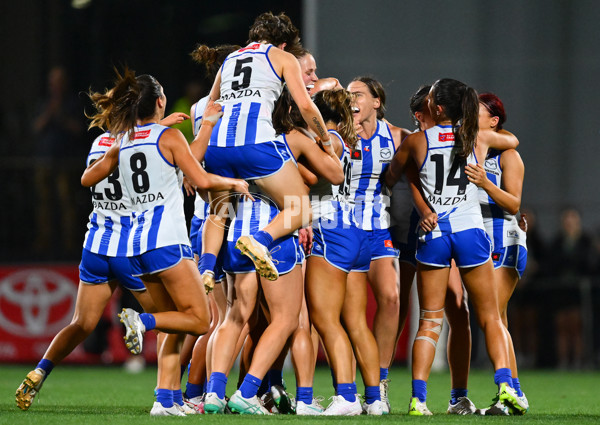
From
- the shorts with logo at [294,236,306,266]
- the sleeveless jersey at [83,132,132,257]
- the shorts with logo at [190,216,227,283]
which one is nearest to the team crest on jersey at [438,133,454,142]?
the shorts with logo at [294,236,306,266]

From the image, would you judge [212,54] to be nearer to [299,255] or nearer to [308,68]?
[308,68]

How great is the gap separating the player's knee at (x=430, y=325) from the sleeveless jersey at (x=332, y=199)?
2.67 feet

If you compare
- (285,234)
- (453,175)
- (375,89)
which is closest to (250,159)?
(285,234)

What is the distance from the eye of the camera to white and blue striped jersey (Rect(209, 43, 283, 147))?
5.87 meters

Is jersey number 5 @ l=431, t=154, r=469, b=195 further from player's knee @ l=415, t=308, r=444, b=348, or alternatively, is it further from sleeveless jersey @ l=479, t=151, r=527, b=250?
player's knee @ l=415, t=308, r=444, b=348

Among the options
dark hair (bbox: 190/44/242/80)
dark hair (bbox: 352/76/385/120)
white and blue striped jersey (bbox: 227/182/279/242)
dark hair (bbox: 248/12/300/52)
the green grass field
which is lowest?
the green grass field

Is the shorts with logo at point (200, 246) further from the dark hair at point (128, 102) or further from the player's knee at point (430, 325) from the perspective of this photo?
the player's knee at point (430, 325)

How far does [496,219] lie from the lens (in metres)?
6.66

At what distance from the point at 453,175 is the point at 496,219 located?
626 mm

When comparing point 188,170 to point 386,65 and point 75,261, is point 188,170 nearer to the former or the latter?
point 75,261

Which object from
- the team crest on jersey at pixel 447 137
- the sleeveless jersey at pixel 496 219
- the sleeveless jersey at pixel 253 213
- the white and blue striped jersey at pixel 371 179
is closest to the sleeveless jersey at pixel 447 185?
the team crest on jersey at pixel 447 137

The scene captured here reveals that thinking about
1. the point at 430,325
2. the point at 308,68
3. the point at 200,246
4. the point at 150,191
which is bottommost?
the point at 430,325

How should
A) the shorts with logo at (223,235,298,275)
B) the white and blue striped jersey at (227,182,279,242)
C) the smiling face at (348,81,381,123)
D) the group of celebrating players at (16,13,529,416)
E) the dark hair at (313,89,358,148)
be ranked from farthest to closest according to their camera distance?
1. the smiling face at (348,81,381,123)
2. the dark hair at (313,89,358,148)
3. the white and blue striped jersey at (227,182,279,242)
4. the shorts with logo at (223,235,298,275)
5. the group of celebrating players at (16,13,529,416)

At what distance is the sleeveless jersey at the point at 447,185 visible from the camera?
6219mm
